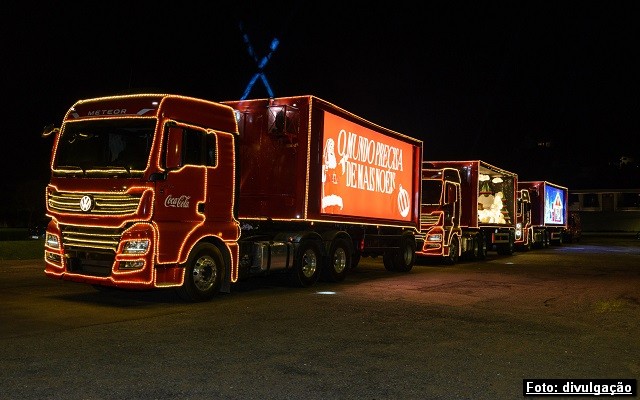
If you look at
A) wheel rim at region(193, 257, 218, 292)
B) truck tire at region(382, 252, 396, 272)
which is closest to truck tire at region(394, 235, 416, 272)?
truck tire at region(382, 252, 396, 272)

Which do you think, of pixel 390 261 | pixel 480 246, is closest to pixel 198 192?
pixel 390 261

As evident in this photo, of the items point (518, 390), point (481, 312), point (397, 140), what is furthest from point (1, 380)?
point (397, 140)

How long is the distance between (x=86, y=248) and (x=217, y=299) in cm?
250

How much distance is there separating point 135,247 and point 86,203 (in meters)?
1.13

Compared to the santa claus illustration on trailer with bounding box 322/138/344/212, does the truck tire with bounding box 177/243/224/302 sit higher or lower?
lower

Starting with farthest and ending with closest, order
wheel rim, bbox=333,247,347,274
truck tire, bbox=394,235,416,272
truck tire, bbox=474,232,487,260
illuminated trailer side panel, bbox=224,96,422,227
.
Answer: truck tire, bbox=474,232,487,260
truck tire, bbox=394,235,416,272
wheel rim, bbox=333,247,347,274
illuminated trailer side panel, bbox=224,96,422,227

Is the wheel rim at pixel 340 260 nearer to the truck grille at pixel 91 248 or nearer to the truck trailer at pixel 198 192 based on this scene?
the truck trailer at pixel 198 192

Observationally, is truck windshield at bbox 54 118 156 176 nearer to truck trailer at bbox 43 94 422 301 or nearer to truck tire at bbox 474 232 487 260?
truck trailer at bbox 43 94 422 301

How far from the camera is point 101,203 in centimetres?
1029

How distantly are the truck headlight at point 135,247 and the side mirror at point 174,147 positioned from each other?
122 centimetres

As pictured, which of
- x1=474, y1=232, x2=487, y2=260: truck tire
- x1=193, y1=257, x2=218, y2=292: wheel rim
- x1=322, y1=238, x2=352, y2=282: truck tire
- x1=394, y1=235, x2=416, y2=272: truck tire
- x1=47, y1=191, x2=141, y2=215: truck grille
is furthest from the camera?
x1=474, y1=232, x2=487, y2=260: truck tire

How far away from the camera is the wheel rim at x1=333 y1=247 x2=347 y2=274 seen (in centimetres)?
1500

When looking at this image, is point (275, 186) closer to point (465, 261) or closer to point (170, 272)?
point (170, 272)

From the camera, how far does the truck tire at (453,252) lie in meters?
22.1
